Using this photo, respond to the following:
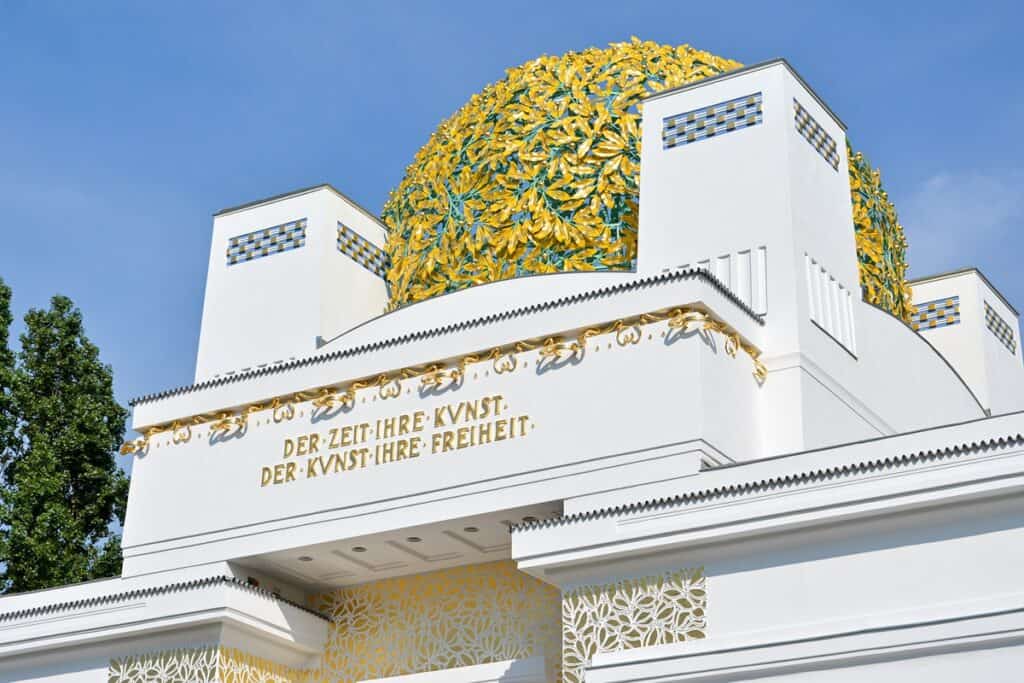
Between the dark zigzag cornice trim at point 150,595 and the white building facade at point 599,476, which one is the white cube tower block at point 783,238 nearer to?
the white building facade at point 599,476

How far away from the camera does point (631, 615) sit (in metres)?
8.24

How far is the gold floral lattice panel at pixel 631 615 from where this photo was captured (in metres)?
8.06

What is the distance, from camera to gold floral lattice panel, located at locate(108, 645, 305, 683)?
958 cm

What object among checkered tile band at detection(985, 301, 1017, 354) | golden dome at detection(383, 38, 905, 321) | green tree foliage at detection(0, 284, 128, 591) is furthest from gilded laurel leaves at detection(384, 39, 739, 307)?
green tree foliage at detection(0, 284, 128, 591)

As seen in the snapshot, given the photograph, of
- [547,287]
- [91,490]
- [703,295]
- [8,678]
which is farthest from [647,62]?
[91,490]

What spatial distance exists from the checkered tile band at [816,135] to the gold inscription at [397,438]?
2.80 meters

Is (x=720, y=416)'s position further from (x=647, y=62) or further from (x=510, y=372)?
(x=647, y=62)

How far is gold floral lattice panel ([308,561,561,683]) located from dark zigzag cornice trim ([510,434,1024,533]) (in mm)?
1057

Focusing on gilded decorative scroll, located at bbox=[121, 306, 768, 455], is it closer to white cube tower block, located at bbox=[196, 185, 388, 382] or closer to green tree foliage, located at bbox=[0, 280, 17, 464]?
white cube tower block, located at bbox=[196, 185, 388, 382]

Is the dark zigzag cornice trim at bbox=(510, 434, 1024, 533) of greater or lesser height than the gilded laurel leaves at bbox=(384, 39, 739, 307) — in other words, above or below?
below

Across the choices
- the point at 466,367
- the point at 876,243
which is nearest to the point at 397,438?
the point at 466,367

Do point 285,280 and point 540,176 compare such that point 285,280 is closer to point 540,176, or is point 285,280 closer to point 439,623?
point 540,176

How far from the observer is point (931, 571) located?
747 cm

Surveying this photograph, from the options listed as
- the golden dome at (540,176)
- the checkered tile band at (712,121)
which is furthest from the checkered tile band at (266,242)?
the checkered tile band at (712,121)
